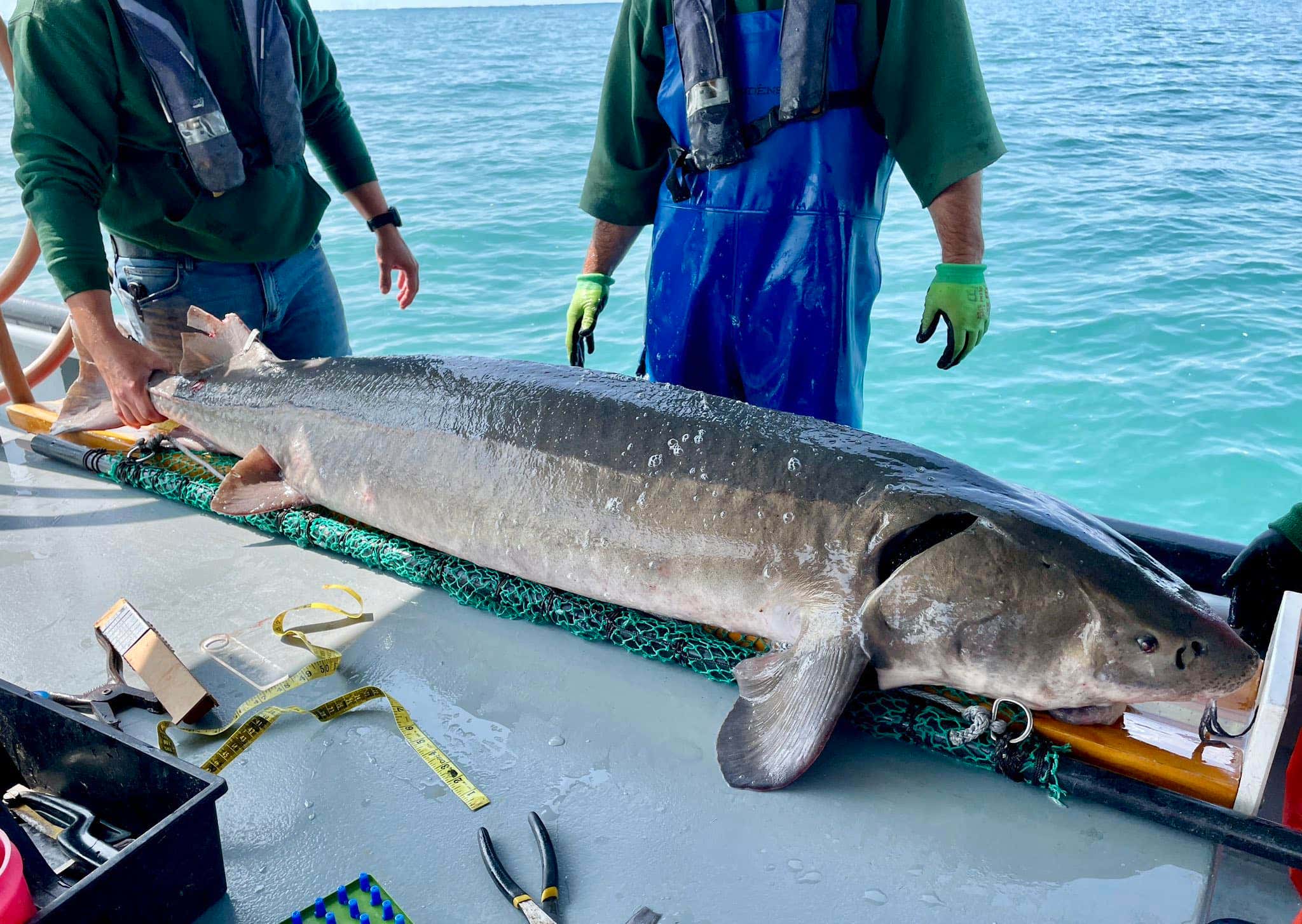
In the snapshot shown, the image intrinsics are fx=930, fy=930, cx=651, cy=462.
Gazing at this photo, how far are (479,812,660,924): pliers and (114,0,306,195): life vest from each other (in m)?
2.24

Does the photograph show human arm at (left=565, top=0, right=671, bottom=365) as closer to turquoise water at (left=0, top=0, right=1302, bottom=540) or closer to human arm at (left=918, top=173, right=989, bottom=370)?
human arm at (left=918, top=173, right=989, bottom=370)

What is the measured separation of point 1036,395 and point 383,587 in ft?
26.0

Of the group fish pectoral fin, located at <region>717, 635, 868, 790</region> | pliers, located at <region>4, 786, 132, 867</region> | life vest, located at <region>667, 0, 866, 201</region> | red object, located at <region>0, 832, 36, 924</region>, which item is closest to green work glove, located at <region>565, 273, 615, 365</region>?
life vest, located at <region>667, 0, 866, 201</region>

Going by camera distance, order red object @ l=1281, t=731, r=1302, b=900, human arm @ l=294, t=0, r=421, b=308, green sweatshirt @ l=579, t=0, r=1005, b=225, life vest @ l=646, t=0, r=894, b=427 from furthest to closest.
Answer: human arm @ l=294, t=0, r=421, b=308 < life vest @ l=646, t=0, r=894, b=427 < green sweatshirt @ l=579, t=0, r=1005, b=225 < red object @ l=1281, t=731, r=1302, b=900

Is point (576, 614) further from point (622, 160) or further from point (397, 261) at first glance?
point (397, 261)

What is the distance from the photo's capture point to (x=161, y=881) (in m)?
1.30

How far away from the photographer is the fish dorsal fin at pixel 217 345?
2.84m

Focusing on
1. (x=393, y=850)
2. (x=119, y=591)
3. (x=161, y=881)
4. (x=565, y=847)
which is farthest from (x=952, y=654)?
(x=119, y=591)

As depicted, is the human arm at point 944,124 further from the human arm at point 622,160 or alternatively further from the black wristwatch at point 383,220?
the black wristwatch at point 383,220

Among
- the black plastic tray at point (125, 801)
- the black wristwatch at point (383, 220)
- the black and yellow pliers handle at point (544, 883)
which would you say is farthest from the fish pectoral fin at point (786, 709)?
the black wristwatch at point (383, 220)

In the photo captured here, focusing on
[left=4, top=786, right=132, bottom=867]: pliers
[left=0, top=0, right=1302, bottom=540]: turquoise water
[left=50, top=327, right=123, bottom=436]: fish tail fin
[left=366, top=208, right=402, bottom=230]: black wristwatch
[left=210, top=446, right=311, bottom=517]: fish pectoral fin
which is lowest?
[left=0, top=0, right=1302, bottom=540]: turquoise water

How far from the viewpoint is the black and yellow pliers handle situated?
1354 mm

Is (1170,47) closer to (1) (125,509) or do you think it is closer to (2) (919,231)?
(2) (919,231)

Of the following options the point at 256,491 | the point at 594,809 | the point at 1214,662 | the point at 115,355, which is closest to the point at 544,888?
the point at 594,809
